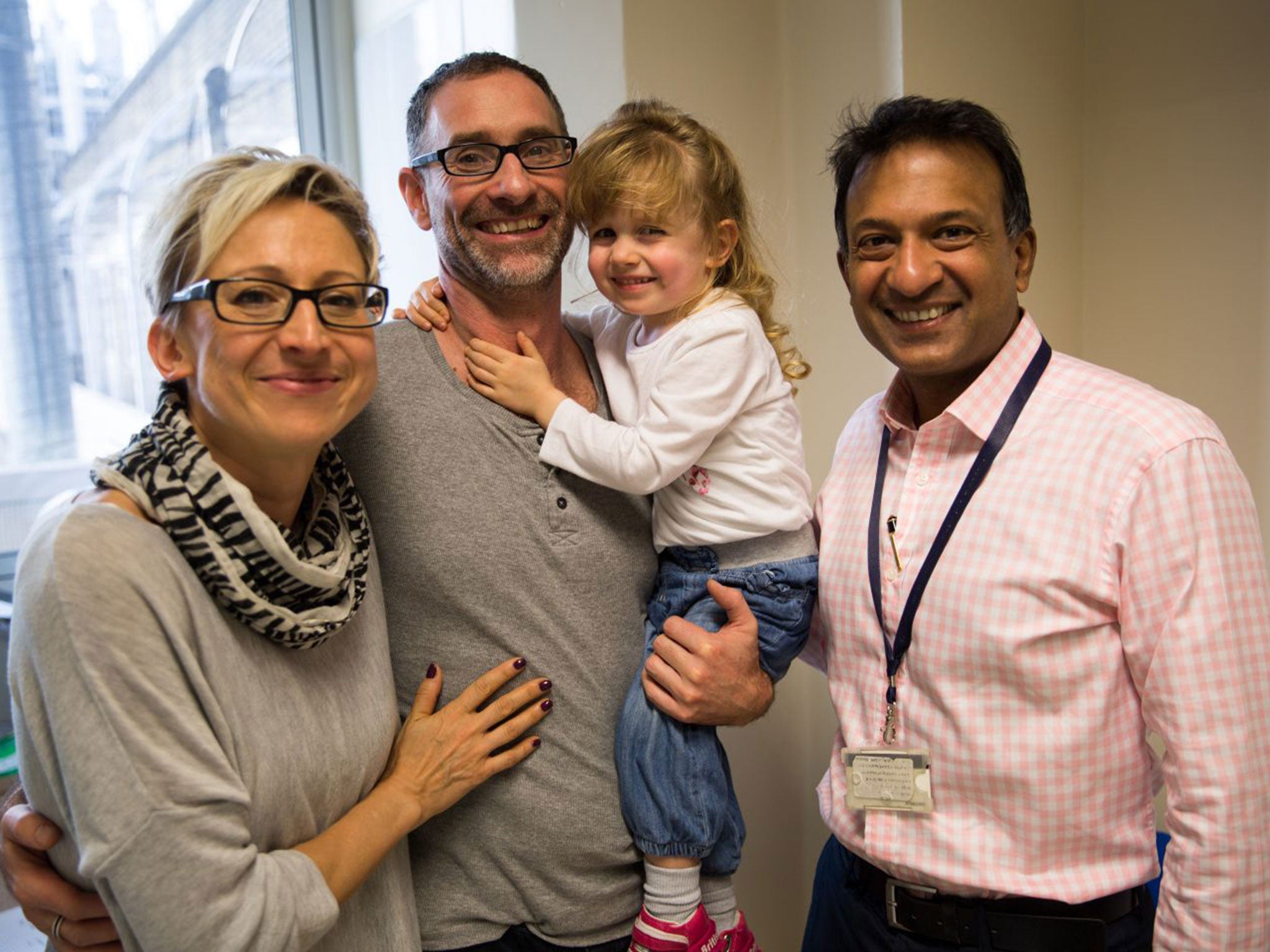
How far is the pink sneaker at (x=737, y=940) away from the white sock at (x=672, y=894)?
0.11 meters

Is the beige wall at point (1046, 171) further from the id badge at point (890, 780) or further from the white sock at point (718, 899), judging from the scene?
the id badge at point (890, 780)

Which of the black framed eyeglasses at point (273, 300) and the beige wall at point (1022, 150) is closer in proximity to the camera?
the black framed eyeglasses at point (273, 300)

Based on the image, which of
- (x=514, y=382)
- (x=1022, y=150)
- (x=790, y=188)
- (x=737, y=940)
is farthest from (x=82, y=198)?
(x=1022, y=150)

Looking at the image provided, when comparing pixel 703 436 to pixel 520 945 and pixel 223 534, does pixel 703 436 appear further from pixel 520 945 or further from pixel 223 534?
pixel 520 945

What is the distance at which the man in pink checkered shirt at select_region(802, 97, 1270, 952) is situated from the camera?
1.35 metres

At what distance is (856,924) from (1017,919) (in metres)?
0.28

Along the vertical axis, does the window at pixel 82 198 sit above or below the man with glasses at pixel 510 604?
above

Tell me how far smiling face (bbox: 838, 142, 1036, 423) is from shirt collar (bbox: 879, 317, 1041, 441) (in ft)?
0.07

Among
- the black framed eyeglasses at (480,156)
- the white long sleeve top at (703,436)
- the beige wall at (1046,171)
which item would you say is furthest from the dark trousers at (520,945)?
the black framed eyeglasses at (480,156)

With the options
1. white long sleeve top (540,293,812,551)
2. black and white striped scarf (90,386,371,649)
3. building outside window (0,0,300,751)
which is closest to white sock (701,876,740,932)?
white long sleeve top (540,293,812,551)

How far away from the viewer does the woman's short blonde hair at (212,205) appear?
1.27 metres

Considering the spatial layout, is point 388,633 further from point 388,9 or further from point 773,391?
point 388,9

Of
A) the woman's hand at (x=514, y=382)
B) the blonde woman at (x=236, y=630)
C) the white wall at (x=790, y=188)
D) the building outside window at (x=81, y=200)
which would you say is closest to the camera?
the blonde woman at (x=236, y=630)

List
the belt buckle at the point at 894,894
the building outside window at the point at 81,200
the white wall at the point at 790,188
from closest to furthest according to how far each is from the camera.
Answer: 1. the belt buckle at the point at 894,894
2. the building outside window at the point at 81,200
3. the white wall at the point at 790,188
